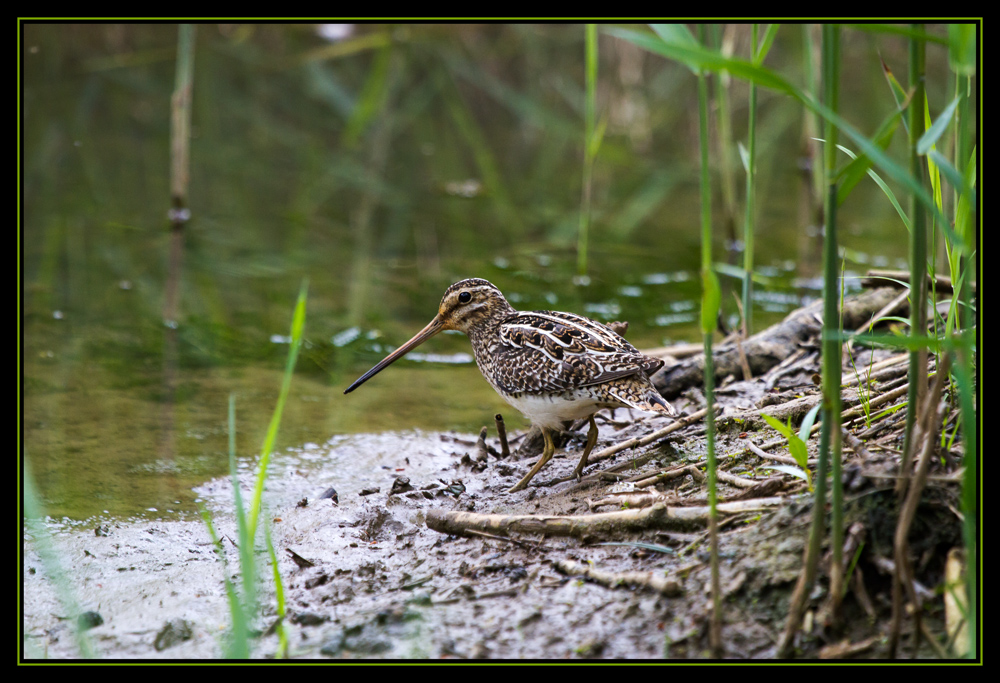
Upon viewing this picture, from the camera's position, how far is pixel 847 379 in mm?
4277

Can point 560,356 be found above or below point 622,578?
above

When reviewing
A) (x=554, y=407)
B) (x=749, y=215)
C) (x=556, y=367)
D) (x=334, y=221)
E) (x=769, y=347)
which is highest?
(x=334, y=221)

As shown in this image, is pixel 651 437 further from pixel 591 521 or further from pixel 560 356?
Answer: pixel 591 521

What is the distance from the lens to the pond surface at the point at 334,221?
17.1 ft

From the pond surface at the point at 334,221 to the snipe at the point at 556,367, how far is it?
88 cm

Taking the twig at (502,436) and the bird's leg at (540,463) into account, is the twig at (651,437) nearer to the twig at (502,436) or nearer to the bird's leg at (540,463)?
the bird's leg at (540,463)

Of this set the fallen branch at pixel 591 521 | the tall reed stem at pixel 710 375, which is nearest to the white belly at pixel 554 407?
the fallen branch at pixel 591 521

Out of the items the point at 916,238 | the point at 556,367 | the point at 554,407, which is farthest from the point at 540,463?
the point at 916,238

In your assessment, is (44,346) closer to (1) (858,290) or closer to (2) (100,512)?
(2) (100,512)

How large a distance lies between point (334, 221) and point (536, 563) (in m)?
6.06

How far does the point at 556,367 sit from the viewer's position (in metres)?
→ 3.96

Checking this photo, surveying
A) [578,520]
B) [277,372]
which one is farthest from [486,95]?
→ [578,520]

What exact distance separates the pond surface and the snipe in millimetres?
882

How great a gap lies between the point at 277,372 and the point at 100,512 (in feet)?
6.14
